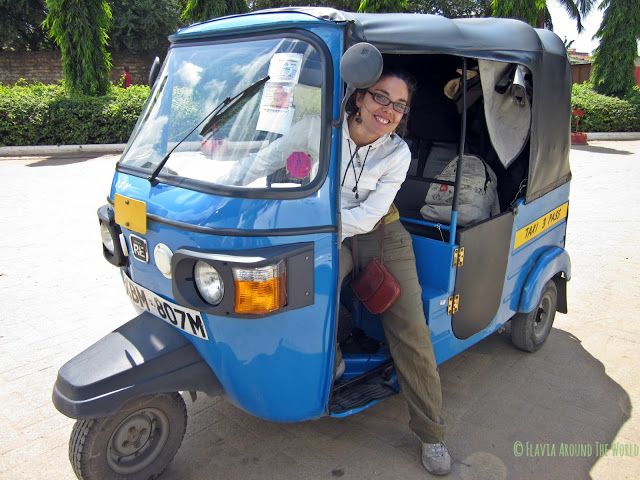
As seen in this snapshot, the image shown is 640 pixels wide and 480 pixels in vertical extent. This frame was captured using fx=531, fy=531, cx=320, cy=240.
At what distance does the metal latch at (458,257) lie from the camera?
2.83 meters

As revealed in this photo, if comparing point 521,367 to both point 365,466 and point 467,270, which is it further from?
point 365,466

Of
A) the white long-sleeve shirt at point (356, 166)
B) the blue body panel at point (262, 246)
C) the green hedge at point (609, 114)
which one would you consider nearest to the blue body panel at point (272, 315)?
the blue body panel at point (262, 246)

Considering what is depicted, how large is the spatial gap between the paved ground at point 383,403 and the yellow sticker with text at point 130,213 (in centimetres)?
121

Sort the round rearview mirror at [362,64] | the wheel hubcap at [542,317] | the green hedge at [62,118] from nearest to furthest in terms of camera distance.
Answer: the round rearview mirror at [362,64]
the wheel hubcap at [542,317]
the green hedge at [62,118]

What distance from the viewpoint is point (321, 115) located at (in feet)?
7.32

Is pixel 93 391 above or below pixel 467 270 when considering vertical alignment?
below

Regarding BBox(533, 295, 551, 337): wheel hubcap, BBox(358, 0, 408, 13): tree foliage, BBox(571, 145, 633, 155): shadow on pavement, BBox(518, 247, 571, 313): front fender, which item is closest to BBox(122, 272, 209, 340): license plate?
BBox(518, 247, 571, 313): front fender

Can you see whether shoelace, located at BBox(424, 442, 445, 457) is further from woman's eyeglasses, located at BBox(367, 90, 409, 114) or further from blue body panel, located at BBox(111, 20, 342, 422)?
woman's eyeglasses, located at BBox(367, 90, 409, 114)

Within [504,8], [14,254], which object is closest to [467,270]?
[14,254]

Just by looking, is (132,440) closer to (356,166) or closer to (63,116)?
(356,166)

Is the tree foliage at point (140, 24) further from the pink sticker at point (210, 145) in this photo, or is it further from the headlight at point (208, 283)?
the headlight at point (208, 283)

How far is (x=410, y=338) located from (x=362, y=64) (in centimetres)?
133

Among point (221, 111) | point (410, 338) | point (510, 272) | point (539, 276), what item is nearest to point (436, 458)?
point (410, 338)

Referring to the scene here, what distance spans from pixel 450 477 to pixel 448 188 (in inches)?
66.5
